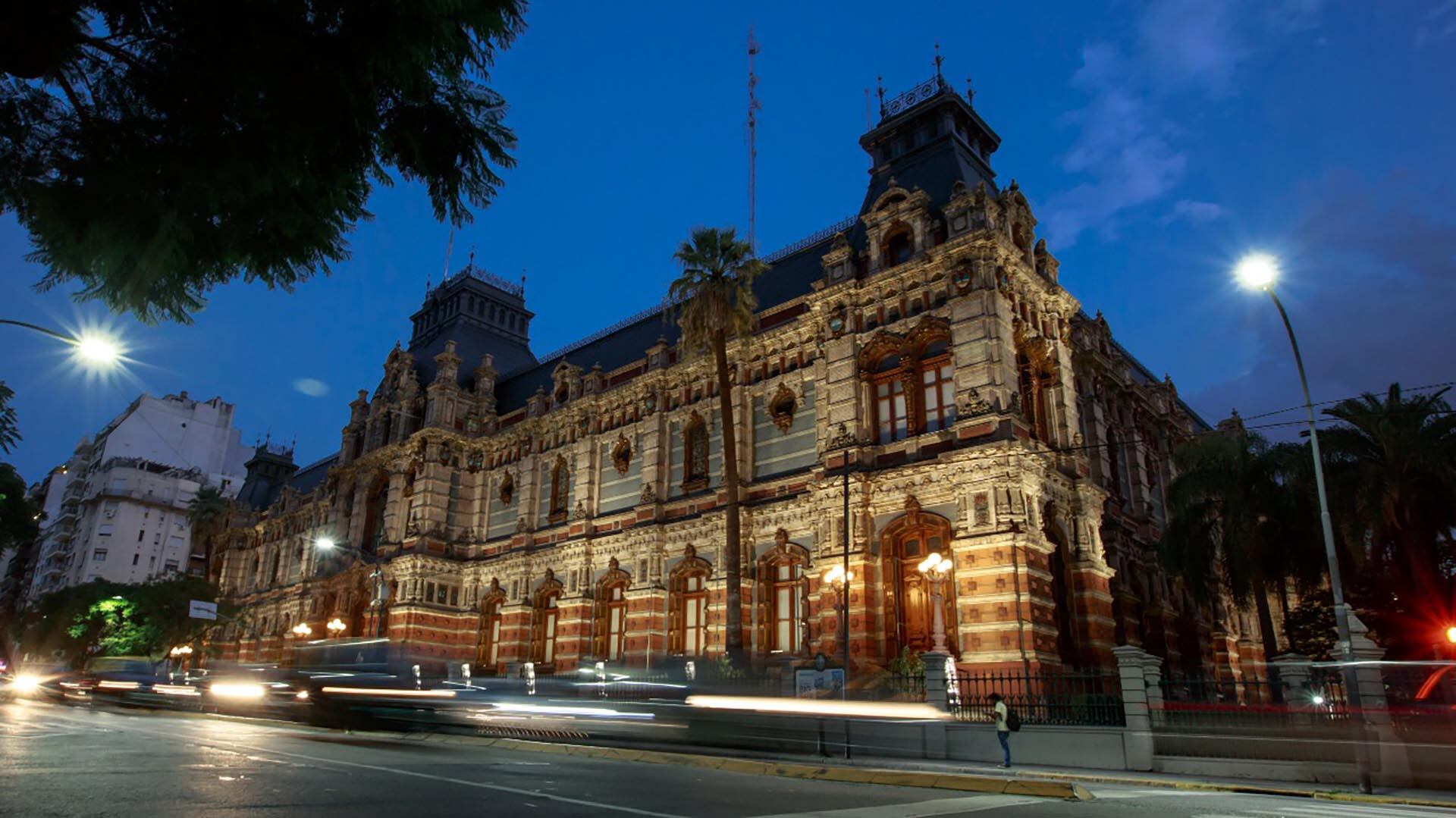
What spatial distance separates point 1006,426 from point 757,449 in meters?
9.97

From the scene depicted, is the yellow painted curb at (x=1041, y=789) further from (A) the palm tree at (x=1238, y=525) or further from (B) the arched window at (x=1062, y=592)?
(A) the palm tree at (x=1238, y=525)

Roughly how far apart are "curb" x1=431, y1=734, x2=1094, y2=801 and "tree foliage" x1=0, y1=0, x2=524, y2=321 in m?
11.4

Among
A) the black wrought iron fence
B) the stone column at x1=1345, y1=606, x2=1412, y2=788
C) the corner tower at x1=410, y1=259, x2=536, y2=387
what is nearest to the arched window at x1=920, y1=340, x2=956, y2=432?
the black wrought iron fence

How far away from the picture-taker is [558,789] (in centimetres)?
980

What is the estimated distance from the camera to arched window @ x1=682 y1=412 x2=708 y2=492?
34.6m

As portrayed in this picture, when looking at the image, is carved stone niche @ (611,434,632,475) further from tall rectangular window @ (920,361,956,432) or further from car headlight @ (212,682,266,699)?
car headlight @ (212,682,266,699)

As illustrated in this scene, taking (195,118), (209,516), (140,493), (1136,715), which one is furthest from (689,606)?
(140,493)

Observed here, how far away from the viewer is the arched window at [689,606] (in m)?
32.6

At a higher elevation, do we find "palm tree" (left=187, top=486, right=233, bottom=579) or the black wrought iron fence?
"palm tree" (left=187, top=486, right=233, bottom=579)

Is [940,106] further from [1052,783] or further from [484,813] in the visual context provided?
[484,813]

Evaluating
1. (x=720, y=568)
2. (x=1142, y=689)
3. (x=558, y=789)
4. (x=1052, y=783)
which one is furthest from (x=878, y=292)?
(x=558, y=789)

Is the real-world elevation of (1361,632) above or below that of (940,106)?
below

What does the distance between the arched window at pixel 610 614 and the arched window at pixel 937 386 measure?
14.4m

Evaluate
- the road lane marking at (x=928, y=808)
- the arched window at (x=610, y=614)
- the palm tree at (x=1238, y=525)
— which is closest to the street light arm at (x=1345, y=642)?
the road lane marking at (x=928, y=808)
